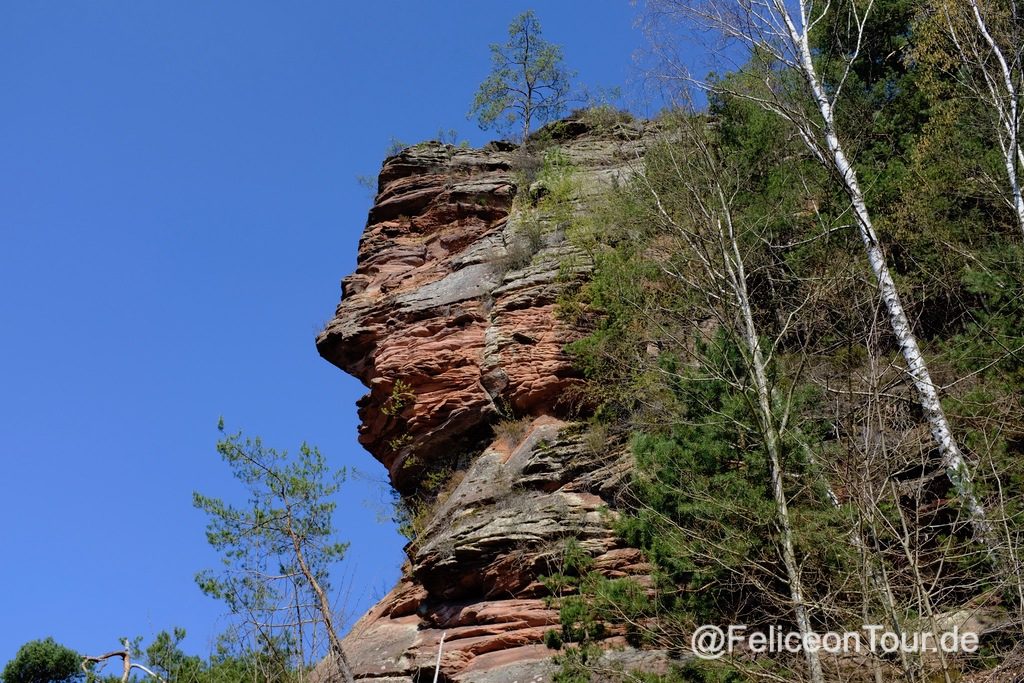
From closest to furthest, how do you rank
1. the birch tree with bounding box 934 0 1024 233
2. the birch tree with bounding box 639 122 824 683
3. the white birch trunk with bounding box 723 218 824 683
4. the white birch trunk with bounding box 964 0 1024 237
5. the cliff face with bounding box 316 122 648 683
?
the white birch trunk with bounding box 723 218 824 683, the birch tree with bounding box 639 122 824 683, the white birch trunk with bounding box 964 0 1024 237, the birch tree with bounding box 934 0 1024 233, the cliff face with bounding box 316 122 648 683

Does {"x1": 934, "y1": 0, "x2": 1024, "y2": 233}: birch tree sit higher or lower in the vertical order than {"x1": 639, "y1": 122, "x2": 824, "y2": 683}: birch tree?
higher

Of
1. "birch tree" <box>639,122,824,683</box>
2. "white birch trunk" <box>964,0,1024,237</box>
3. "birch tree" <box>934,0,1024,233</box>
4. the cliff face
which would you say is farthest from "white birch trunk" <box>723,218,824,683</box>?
"birch tree" <box>934,0,1024,233</box>

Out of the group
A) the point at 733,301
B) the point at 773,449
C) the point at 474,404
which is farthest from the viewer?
A: the point at 474,404

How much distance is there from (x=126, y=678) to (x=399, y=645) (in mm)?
4010

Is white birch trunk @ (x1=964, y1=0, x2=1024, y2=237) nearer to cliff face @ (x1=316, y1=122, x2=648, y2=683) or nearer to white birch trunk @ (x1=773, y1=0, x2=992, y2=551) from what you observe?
white birch trunk @ (x1=773, y1=0, x2=992, y2=551)

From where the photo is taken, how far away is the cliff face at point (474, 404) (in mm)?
13789

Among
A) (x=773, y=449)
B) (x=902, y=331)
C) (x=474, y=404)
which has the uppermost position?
(x=474, y=404)

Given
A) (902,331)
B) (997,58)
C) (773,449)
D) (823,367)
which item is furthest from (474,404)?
(997,58)

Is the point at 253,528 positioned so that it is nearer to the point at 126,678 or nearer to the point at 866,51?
the point at 126,678

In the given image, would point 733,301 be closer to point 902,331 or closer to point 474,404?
point 902,331

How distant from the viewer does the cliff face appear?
45.2ft

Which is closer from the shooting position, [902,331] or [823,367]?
[902,331]

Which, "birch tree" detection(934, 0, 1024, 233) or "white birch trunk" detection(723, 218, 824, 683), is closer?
"white birch trunk" detection(723, 218, 824, 683)

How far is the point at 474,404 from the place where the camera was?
17.7m
